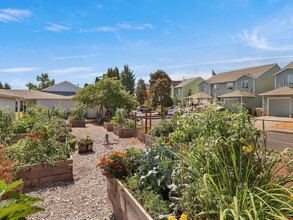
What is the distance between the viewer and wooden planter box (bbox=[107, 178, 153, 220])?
252 cm

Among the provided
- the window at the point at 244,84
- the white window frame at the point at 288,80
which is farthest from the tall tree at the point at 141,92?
the white window frame at the point at 288,80

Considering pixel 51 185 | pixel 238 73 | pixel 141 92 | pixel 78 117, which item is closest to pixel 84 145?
pixel 51 185

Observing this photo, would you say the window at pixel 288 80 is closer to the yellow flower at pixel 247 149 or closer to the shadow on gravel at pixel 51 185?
the yellow flower at pixel 247 149

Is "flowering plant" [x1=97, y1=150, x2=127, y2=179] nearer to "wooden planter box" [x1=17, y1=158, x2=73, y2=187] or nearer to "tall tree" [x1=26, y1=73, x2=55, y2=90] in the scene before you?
"wooden planter box" [x1=17, y1=158, x2=73, y2=187]

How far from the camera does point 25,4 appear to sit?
654cm

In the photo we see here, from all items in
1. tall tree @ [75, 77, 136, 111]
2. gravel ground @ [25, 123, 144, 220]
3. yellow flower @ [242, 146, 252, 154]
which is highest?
tall tree @ [75, 77, 136, 111]

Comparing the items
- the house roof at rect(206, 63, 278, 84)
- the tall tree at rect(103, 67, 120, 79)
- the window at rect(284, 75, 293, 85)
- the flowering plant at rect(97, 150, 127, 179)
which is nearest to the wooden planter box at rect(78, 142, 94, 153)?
the flowering plant at rect(97, 150, 127, 179)

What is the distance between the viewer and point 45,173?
4730 millimetres

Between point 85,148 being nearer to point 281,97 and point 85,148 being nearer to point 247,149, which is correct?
point 247,149

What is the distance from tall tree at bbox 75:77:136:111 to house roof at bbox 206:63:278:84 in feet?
60.2

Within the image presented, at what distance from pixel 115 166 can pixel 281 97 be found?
78.9ft

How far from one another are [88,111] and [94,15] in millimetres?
14691

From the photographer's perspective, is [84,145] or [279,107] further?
[279,107]

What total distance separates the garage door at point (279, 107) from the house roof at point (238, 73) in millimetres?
5108
